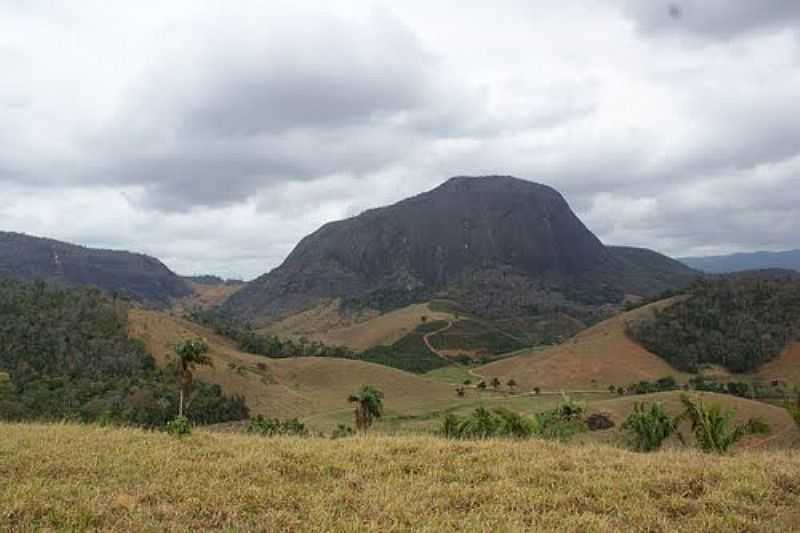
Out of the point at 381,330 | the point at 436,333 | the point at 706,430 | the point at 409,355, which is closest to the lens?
the point at 706,430

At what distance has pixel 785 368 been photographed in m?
110

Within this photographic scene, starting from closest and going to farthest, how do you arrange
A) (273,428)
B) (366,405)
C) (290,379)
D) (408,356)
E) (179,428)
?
(179,428)
(273,428)
(366,405)
(290,379)
(408,356)

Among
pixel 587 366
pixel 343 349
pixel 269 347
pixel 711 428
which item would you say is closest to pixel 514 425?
pixel 711 428

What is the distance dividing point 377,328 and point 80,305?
9043 cm

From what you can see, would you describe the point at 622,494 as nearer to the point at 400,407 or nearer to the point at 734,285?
the point at 400,407

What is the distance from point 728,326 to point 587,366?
101ft

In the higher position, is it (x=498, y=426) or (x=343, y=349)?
(x=498, y=426)

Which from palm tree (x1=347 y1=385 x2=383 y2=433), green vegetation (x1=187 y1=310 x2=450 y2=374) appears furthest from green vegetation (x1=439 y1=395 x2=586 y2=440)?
green vegetation (x1=187 y1=310 x2=450 y2=374)

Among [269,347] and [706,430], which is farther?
[269,347]

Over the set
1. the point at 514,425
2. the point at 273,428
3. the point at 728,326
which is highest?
the point at 728,326

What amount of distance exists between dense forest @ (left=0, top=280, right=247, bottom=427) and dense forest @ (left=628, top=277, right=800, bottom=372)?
78.1m

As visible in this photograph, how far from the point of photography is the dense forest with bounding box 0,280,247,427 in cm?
6775

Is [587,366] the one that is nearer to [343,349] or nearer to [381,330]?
[343,349]

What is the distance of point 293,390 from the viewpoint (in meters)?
101
